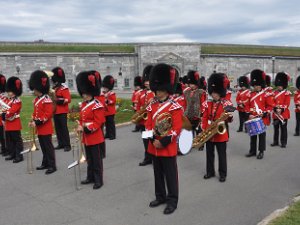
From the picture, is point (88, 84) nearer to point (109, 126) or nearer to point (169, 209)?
point (169, 209)

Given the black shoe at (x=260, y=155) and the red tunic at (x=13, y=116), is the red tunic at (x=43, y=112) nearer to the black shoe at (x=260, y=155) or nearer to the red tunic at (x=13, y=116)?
the red tunic at (x=13, y=116)

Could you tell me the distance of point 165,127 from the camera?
4688 mm

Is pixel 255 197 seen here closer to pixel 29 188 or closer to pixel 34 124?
pixel 29 188

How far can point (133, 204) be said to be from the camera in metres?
5.11

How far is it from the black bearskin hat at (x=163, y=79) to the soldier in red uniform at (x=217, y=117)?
159cm

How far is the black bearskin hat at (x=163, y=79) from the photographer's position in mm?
4793

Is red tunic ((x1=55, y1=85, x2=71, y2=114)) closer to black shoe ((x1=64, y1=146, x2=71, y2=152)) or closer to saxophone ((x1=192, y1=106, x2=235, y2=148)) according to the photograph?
black shoe ((x1=64, y1=146, x2=71, y2=152))

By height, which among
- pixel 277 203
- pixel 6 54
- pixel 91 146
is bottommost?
pixel 277 203

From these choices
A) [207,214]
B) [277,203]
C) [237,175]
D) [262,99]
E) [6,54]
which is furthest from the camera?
[6,54]

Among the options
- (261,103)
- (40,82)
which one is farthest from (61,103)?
(261,103)

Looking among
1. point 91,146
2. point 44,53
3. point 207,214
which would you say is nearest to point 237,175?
point 207,214

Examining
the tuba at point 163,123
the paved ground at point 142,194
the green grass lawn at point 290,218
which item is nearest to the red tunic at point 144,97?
the paved ground at point 142,194

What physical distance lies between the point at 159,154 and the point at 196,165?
2.49m

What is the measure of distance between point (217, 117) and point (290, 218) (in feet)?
7.73
